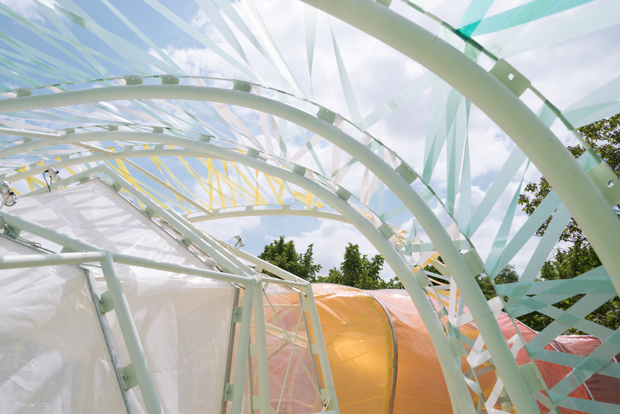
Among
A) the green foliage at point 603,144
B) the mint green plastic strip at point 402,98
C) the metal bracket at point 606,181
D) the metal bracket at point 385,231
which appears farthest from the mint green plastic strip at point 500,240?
the green foliage at point 603,144

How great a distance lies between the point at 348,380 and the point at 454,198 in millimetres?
8450

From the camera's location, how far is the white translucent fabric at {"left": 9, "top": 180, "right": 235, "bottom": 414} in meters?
5.37

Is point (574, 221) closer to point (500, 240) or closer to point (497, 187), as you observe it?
point (500, 240)

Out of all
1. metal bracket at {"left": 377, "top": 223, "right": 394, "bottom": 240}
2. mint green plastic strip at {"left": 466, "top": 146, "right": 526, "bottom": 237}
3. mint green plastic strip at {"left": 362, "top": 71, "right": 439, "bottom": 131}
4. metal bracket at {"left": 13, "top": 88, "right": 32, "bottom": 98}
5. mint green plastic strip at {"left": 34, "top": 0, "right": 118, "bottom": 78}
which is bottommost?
mint green plastic strip at {"left": 466, "top": 146, "right": 526, "bottom": 237}

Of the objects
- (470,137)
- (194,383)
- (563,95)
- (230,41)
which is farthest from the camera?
(230,41)

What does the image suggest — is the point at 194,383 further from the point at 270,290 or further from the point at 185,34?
the point at 185,34

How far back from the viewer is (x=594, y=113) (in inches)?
164

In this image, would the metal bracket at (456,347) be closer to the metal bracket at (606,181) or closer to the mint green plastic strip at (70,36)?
the metal bracket at (606,181)

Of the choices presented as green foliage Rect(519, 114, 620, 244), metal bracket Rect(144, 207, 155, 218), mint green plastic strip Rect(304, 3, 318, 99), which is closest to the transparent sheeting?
metal bracket Rect(144, 207, 155, 218)

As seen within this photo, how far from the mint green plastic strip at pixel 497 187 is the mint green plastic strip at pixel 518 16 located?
5.64 ft

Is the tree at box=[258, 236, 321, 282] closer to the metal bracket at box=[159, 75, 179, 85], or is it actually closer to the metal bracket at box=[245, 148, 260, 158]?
the metal bracket at box=[245, 148, 260, 158]

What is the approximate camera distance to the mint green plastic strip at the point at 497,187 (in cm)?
549

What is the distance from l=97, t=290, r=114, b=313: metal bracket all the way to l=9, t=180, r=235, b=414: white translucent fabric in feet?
0.60

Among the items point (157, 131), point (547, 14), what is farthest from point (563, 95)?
point (157, 131)
